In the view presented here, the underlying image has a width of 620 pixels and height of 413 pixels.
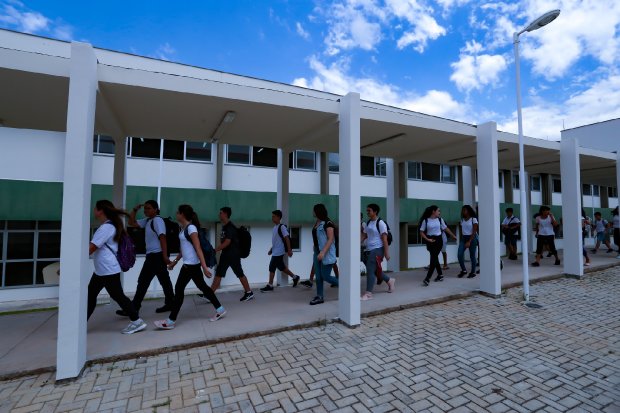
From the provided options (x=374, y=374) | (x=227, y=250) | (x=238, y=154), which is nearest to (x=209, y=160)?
(x=238, y=154)

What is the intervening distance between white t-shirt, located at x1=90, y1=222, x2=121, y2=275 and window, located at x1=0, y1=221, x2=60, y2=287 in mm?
11232

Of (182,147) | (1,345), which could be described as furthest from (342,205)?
(182,147)

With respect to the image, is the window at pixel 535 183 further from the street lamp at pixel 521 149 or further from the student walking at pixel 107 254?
the student walking at pixel 107 254

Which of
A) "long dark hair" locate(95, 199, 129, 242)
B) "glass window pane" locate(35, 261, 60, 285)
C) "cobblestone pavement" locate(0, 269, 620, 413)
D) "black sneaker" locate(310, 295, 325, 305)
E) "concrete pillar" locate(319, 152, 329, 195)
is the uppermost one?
"concrete pillar" locate(319, 152, 329, 195)

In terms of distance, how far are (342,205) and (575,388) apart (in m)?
3.10

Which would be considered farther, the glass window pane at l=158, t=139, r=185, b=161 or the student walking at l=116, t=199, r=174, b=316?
the glass window pane at l=158, t=139, r=185, b=161

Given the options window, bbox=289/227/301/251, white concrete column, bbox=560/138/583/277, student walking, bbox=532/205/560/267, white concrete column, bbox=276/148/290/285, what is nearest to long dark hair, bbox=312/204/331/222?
white concrete column, bbox=276/148/290/285

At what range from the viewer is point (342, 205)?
15.6 ft

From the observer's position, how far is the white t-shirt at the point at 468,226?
289 inches

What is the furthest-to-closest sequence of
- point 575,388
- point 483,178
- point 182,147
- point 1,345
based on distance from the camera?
point 182,147 → point 483,178 → point 1,345 → point 575,388

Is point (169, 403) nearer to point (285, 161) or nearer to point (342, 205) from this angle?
point (342, 205)

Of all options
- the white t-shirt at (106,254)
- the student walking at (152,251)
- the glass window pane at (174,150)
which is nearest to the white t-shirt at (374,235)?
the student walking at (152,251)

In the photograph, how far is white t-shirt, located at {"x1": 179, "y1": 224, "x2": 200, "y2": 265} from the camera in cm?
439

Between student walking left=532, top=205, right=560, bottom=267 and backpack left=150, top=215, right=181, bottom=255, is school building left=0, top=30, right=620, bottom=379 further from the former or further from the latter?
backpack left=150, top=215, right=181, bottom=255
